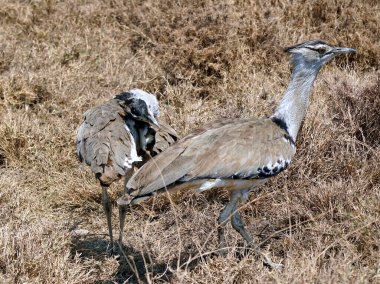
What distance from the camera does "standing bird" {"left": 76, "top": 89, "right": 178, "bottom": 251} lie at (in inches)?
136

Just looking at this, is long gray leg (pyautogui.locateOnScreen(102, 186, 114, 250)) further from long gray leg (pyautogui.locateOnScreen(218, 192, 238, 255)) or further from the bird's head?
the bird's head

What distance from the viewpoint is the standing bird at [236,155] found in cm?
312

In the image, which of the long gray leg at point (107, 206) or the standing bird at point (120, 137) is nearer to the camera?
the standing bird at point (120, 137)

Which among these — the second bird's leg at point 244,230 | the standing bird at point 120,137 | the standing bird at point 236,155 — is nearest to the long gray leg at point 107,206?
the standing bird at point 120,137

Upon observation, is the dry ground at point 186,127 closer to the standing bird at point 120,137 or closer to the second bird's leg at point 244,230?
the second bird's leg at point 244,230

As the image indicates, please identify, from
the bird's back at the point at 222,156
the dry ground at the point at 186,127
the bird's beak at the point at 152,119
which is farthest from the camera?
the bird's beak at the point at 152,119

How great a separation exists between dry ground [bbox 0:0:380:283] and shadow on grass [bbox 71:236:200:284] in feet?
0.03

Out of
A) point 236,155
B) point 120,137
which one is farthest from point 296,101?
point 120,137

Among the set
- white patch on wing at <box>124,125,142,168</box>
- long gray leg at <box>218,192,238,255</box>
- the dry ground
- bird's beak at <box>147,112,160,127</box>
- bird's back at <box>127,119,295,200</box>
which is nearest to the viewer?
bird's back at <box>127,119,295,200</box>

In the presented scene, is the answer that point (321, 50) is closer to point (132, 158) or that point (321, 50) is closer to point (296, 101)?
point (296, 101)

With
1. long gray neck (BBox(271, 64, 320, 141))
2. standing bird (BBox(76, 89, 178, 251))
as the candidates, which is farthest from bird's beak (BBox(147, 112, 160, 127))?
long gray neck (BBox(271, 64, 320, 141))

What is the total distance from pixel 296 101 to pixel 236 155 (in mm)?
493

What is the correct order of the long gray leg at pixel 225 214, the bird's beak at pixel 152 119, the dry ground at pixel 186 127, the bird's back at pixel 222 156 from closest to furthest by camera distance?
the bird's back at pixel 222 156 < the dry ground at pixel 186 127 < the long gray leg at pixel 225 214 < the bird's beak at pixel 152 119

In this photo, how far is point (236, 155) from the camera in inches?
127
